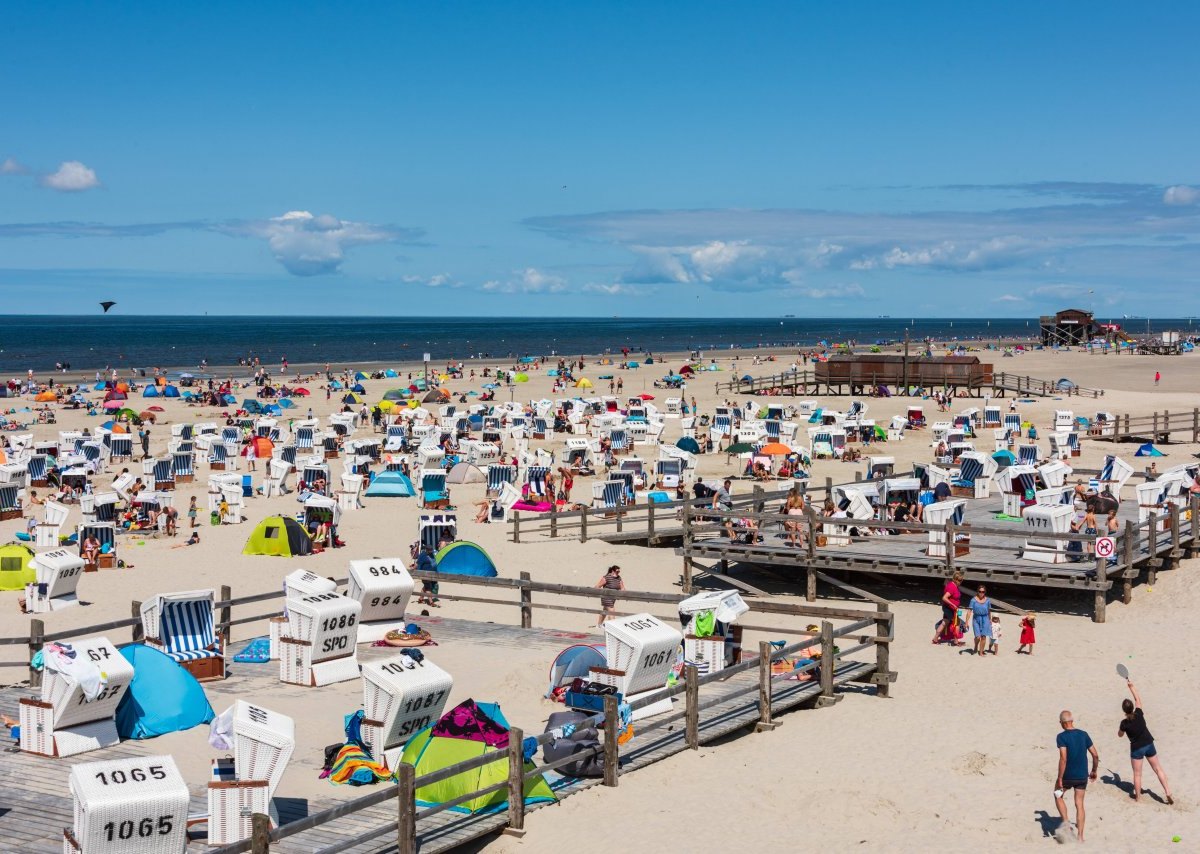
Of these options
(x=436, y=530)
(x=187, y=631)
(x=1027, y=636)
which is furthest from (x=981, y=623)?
(x=436, y=530)

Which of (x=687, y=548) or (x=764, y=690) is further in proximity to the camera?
(x=687, y=548)

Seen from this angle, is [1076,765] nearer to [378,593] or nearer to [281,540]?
[378,593]

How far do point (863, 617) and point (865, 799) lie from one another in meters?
3.66

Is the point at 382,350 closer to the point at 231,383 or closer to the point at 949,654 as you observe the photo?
the point at 231,383

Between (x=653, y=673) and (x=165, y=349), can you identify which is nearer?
(x=653, y=673)

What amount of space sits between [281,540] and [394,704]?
12.9 meters

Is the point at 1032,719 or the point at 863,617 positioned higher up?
the point at 863,617

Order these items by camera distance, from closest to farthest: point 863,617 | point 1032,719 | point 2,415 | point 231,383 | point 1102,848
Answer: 1. point 1102,848
2. point 1032,719
3. point 863,617
4. point 2,415
5. point 231,383

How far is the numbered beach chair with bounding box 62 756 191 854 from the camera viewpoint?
25.4ft

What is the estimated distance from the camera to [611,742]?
33.8ft

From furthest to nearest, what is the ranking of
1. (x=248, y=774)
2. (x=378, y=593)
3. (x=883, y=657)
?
(x=378, y=593)
(x=883, y=657)
(x=248, y=774)

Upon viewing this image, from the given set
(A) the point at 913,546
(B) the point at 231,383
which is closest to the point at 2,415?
(B) the point at 231,383

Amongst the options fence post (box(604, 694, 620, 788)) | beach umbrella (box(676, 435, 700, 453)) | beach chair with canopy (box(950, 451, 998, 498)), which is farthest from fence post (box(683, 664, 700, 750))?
beach umbrella (box(676, 435, 700, 453))

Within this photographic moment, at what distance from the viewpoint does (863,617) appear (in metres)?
13.8
